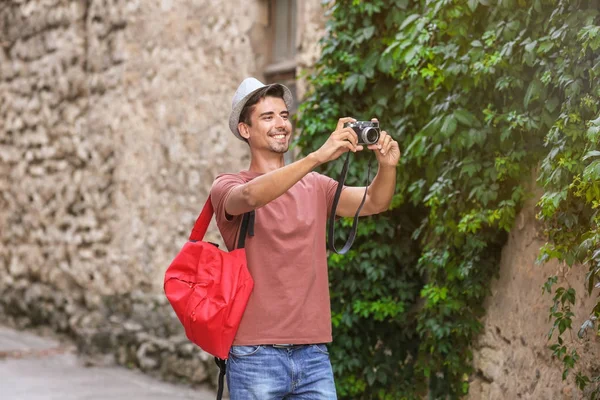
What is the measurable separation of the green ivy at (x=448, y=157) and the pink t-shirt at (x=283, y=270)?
1018 mm

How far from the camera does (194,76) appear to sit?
23.5ft

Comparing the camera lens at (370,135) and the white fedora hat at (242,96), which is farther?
the white fedora hat at (242,96)

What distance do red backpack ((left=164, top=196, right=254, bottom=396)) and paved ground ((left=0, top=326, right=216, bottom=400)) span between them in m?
3.62

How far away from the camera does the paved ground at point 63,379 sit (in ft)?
21.2

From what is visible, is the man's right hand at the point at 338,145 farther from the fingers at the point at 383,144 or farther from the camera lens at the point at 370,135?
the fingers at the point at 383,144

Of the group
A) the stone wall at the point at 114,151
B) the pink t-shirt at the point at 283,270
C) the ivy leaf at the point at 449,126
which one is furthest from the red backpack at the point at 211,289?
the stone wall at the point at 114,151

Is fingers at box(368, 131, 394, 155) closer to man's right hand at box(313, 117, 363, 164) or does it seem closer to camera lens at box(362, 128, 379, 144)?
camera lens at box(362, 128, 379, 144)

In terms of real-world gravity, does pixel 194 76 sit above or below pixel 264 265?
above

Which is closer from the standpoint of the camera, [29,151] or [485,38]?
[485,38]

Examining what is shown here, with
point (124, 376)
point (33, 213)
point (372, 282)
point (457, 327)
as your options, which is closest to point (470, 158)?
point (457, 327)

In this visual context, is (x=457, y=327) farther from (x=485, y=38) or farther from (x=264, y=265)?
(x=264, y=265)

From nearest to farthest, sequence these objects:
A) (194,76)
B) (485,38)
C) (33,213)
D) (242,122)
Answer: (242,122) < (485,38) < (194,76) < (33,213)

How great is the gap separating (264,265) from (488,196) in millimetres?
1459

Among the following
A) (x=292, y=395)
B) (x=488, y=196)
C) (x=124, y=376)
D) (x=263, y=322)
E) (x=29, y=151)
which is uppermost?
(x=29, y=151)
